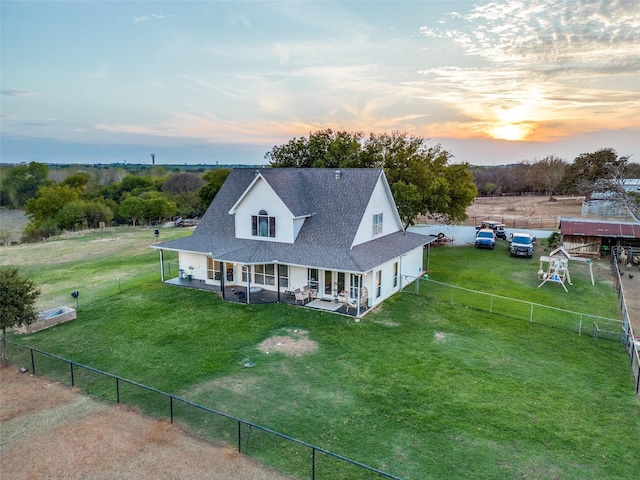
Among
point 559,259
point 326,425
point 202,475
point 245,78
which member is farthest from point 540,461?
point 245,78

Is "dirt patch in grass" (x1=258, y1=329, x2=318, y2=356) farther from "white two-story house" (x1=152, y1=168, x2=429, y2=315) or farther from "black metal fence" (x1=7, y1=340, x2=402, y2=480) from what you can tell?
"black metal fence" (x1=7, y1=340, x2=402, y2=480)

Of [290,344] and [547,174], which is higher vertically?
[547,174]

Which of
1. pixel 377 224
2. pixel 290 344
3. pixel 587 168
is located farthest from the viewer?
pixel 587 168

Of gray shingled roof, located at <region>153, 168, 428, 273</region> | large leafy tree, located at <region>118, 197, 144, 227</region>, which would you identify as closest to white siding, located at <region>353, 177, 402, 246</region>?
gray shingled roof, located at <region>153, 168, 428, 273</region>

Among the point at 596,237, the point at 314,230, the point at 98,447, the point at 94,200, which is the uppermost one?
the point at 94,200

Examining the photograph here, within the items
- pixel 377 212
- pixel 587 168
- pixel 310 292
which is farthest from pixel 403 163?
pixel 587 168

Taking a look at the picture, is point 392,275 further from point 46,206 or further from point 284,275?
point 46,206

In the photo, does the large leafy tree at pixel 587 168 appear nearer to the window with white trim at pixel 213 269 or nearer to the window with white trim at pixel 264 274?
the window with white trim at pixel 264 274
